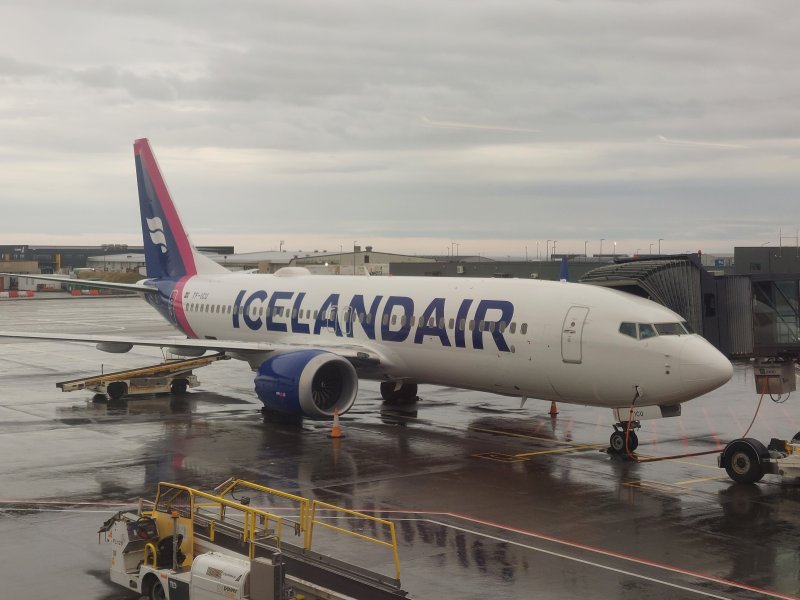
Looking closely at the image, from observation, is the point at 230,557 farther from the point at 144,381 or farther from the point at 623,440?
the point at 144,381

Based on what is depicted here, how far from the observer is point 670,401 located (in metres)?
23.4

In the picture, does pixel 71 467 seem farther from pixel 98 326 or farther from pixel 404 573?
pixel 98 326

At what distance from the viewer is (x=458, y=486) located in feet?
70.3

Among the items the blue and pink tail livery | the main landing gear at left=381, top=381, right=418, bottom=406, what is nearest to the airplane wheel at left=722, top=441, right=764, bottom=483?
the main landing gear at left=381, top=381, right=418, bottom=406

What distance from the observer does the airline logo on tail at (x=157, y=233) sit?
4059cm

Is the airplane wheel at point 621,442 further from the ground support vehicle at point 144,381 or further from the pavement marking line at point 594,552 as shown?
the ground support vehicle at point 144,381

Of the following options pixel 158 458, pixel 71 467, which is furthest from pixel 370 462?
pixel 71 467

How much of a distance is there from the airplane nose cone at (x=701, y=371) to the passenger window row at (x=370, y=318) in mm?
4355

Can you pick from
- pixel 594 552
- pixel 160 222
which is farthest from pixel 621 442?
pixel 160 222

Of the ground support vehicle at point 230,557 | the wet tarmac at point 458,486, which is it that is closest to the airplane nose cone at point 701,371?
the wet tarmac at point 458,486

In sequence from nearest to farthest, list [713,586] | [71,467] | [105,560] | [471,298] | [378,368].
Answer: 1. [713,586]
2. [105,560]
3. [71,467]
4. [471,298]
5. [378,368]

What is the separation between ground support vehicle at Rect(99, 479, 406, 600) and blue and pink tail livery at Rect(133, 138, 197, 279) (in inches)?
970

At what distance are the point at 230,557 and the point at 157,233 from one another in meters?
29.1

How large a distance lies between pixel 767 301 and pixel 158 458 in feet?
51.1
